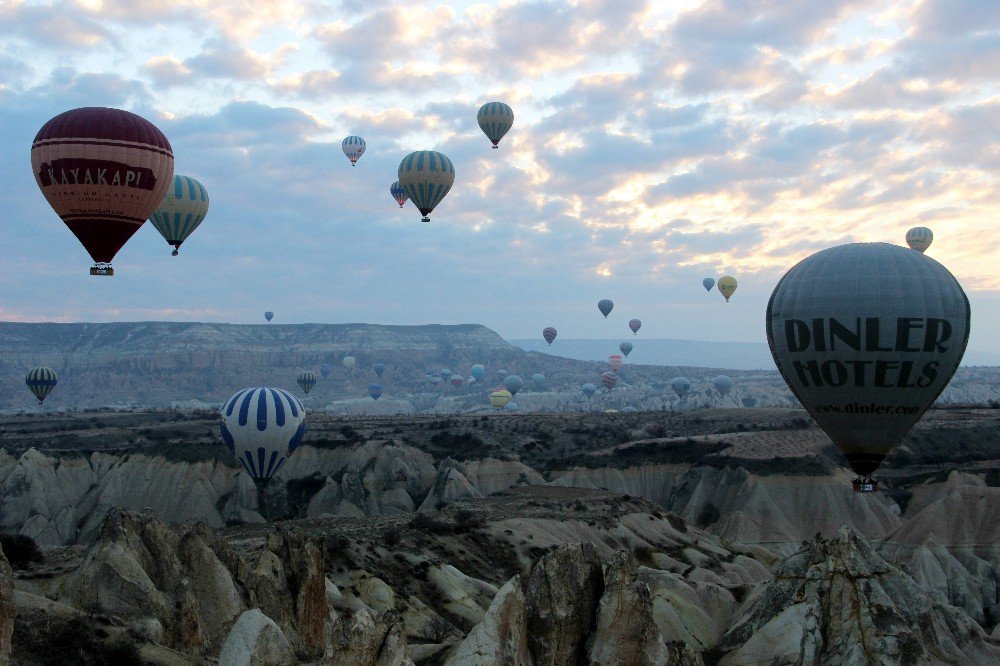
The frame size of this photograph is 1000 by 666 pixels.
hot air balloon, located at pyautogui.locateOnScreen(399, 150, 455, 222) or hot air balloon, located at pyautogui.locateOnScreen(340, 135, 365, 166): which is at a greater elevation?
hot air balloon, located at pyautogui.locateOnScreen(340, 135, 365, 166)

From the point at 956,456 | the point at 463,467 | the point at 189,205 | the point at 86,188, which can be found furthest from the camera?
the point at 956,456

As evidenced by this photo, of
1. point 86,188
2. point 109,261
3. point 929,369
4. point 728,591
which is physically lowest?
point 728,591

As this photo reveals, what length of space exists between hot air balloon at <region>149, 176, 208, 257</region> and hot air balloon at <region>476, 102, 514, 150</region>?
115 feet

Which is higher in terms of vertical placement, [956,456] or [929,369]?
[929,369]

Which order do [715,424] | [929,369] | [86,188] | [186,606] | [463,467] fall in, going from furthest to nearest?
[715,424] → [463,467] → [86,188] → [929,369] → [186,606]

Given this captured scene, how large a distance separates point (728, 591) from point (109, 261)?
35058mm

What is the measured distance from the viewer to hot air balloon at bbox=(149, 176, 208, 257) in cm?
6381

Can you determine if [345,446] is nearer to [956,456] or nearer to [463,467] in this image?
[463,467]

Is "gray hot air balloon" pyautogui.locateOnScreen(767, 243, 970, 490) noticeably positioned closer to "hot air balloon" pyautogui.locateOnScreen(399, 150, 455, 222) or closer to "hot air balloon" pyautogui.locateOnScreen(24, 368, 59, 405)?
"hot air balloon" pyautogui.locateOnScreen(399, 150, 455, 222)

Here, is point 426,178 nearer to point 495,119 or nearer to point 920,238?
point 495,119

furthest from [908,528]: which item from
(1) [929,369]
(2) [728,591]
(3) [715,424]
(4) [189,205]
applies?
(3) [715,424]

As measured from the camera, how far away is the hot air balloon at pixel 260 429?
59594mm

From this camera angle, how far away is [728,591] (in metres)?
46.8

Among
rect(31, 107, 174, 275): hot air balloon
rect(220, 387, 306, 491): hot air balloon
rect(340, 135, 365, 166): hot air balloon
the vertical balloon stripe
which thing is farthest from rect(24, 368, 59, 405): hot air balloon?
rect(31, 107, 174, 275): hot air balloon
